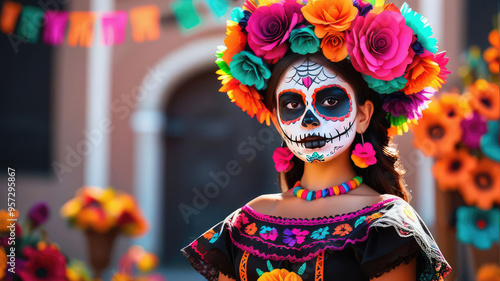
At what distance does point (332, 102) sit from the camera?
1.88 meters

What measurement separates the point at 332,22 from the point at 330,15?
2cm

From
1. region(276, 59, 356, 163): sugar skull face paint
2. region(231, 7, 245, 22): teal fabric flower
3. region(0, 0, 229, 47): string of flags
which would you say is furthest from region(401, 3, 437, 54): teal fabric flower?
region(0, 0, 229, 47): string of flags

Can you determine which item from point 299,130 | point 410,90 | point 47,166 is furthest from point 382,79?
point 47,166

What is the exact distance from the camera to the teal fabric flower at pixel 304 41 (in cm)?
186

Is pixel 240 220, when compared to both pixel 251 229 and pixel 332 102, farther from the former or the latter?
pixel 332 102

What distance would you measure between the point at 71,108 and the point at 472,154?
174 inches

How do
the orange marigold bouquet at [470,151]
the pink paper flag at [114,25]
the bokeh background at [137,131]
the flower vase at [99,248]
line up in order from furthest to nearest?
the bokeh background at [137,131], the pink paper flag at [114,25], the flower vase at [99,248], the orange marigold bouquet at [470,151]

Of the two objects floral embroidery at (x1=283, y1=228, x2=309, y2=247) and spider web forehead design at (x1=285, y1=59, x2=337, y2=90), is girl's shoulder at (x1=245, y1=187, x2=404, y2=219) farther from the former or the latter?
spider web forehead design at (x1=285, y1=59, x2=337, y2=90)

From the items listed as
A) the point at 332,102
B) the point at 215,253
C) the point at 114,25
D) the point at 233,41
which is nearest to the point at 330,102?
the point at 332,102

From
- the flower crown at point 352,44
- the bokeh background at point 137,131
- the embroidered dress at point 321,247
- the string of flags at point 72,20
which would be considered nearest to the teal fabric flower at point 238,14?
the flower crown at point 352,44

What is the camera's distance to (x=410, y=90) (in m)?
1.87

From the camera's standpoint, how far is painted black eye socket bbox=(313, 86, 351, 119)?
1.87m

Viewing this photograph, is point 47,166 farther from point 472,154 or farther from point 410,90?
point 410,90

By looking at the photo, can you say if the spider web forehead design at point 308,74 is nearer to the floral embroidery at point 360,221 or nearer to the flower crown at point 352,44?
the flower crown at point 352,44
